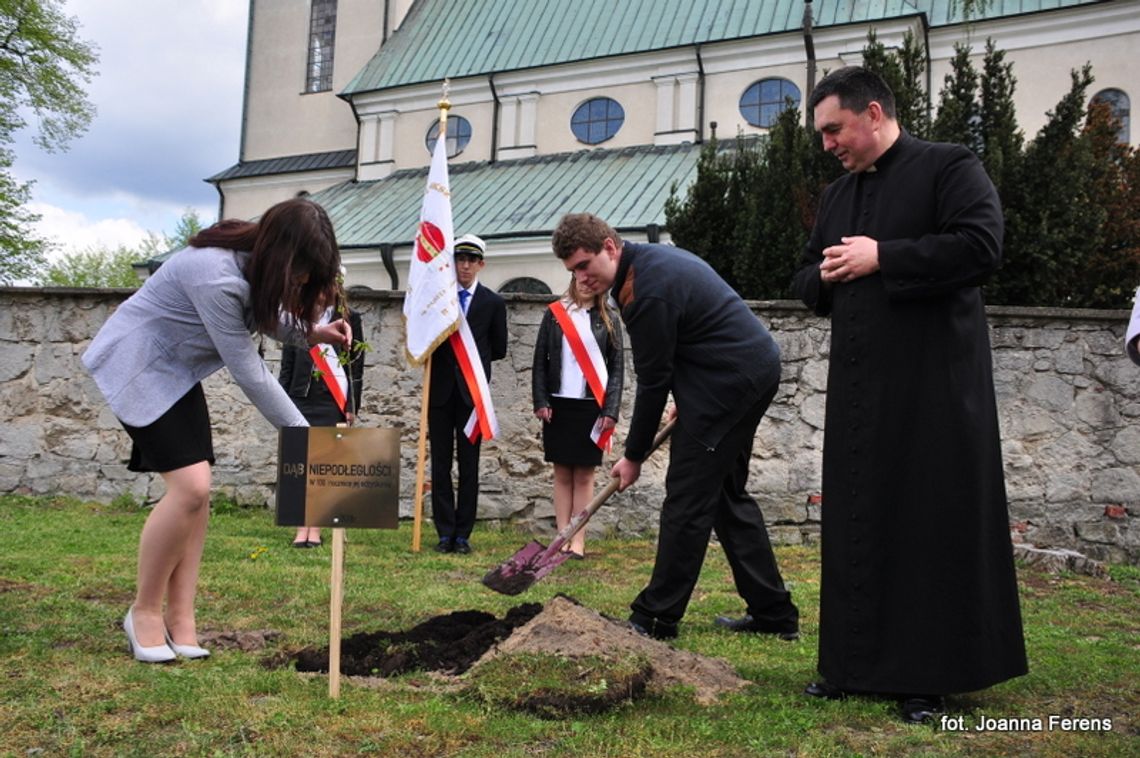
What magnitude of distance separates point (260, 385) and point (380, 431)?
57 cm

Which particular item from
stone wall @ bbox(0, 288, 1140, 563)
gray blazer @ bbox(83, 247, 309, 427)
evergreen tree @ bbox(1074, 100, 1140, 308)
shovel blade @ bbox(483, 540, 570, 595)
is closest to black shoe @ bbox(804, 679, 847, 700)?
shovel blade @ bbox(483, 540, 570, 595)

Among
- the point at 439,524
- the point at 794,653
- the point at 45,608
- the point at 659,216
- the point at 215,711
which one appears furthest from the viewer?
the point at 659,216

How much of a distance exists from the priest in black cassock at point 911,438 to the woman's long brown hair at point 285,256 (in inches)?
73.3

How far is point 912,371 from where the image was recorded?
350cm

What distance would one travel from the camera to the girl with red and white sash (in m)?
7.45

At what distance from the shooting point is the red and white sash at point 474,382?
24.8 ft

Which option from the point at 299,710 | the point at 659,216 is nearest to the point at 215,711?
the point at 299,710

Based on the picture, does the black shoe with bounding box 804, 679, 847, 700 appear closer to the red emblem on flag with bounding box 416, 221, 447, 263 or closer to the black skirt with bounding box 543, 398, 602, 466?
the black skirt with bounding box 543, 398, 602, 466

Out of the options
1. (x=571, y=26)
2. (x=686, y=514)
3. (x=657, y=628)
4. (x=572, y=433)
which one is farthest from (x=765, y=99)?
(x=657, y=628)

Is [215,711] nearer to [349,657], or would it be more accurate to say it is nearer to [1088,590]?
[349,657]

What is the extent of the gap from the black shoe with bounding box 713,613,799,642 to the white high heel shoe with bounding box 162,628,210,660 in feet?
7.82

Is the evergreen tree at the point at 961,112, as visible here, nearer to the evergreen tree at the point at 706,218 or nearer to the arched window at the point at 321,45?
the evergreen tree at the point at 706,218

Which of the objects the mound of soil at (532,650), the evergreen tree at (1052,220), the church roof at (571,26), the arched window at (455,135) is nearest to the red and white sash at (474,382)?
the mound of soil at (532,650)

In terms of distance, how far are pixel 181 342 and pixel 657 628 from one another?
2382mm
